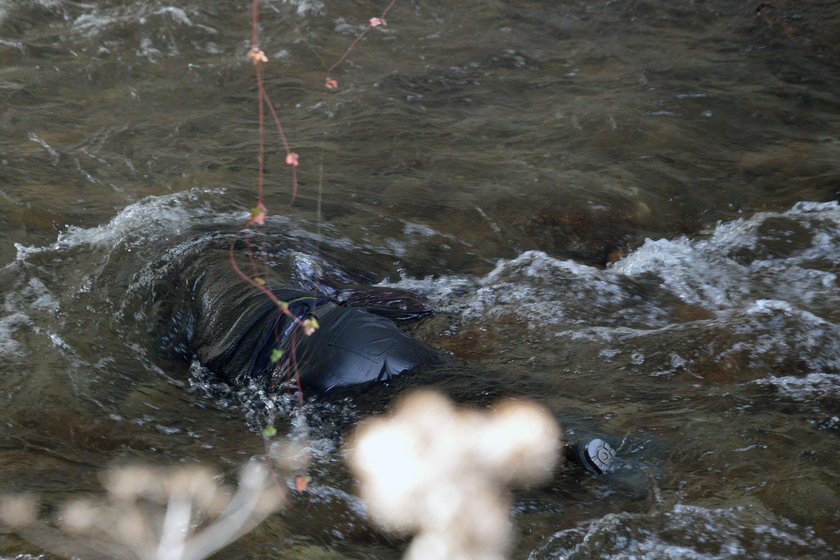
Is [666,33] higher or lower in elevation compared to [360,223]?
higher

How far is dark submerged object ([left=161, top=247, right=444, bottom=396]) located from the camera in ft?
10.7

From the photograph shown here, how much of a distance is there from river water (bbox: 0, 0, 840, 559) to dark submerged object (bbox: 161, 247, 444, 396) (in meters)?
0.08

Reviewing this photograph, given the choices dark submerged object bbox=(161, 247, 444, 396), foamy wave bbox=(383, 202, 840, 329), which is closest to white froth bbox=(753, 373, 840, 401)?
foamy wave bbox=(383, 202, 840, 329)

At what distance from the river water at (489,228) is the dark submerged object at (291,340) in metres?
0.08

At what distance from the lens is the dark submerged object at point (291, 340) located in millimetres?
3266

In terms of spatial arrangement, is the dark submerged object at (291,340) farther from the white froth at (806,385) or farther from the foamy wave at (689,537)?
the white froth at (806,385)

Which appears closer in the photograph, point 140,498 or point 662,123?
point 140,498

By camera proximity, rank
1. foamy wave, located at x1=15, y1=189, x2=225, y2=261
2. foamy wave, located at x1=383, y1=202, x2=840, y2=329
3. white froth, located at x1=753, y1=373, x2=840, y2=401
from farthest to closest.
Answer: foamy wave, located at x1=15, y1=189, x2=225, y2=261 → foamy wave, located at x1=383, y1=202, x2=840, y2=329 → white froth, located at x1=753, y1=373, x2=840, y2=401

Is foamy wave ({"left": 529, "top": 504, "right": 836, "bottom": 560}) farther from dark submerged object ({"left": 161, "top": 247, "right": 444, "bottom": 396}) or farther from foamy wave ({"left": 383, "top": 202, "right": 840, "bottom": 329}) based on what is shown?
foamy wave ({"left": 383, "top": 202, "right": 840, "bottom": 329})

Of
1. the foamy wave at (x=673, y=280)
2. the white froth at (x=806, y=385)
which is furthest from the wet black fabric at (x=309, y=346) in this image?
the white froth at (x=806, y=385)

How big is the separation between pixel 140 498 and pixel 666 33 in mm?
5665

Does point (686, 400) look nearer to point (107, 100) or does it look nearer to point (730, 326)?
point (730, 326)

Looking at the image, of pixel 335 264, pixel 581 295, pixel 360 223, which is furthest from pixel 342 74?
pixel 581 295

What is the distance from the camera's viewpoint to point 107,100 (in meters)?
6.02
